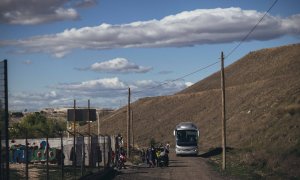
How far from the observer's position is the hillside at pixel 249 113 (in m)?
50.1

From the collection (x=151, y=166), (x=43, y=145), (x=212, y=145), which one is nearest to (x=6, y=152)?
(x=151, y=166)

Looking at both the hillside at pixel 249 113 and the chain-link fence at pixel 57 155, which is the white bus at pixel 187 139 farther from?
the chain-link fence at pixel 57 155

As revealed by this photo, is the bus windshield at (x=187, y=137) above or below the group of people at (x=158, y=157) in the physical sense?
above

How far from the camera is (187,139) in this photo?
60.5 meters

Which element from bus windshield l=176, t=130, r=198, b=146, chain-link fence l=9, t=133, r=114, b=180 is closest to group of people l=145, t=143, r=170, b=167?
chain-link fence l=9, t=133, r=114, b=180

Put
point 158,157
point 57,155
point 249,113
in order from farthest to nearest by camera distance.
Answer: point 249,113, point 158,157, point 57,155

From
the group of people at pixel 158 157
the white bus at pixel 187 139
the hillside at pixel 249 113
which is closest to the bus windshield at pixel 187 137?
the white bus at pixel 187 139

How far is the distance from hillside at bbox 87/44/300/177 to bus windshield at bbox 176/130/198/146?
15.0 ft

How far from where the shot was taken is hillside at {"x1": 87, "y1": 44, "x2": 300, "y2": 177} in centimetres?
5006

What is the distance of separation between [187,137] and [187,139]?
0.31 meters

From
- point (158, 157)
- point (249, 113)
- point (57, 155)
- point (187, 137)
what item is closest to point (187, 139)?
point (187, 137)

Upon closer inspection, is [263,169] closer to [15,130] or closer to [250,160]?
[250,160]

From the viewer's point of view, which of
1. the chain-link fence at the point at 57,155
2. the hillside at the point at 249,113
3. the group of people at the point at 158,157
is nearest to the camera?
the chain-link fence at the point at 57,155

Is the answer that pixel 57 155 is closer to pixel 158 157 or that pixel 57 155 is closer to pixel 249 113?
pixel 158 157
